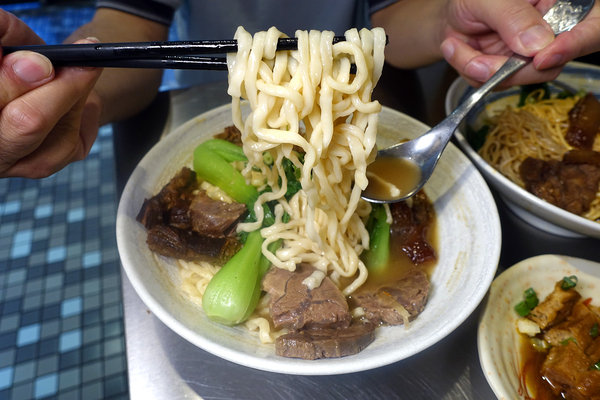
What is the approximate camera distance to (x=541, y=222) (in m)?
2.60

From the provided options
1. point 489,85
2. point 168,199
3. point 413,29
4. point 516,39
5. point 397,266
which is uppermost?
point 516,39

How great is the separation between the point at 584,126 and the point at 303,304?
2.61m

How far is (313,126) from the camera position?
1.79m

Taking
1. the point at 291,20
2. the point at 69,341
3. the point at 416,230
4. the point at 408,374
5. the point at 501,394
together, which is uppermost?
the point at 291,20

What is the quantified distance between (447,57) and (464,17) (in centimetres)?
28

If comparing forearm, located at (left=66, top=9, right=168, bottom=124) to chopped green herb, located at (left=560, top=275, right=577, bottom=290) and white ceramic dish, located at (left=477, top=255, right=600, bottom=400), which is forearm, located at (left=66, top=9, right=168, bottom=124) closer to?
white ceramic dish, located at (left=477, top=255, right=600, bottom=400)

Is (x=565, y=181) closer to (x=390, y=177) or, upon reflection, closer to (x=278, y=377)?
(x=390, y=177)

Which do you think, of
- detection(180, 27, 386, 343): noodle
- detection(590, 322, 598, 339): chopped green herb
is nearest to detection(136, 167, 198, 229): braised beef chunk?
detection(180, 27, 386, 343): noodle

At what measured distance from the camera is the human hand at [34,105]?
153 centimetres

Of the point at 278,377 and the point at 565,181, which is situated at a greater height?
the point at 565,181

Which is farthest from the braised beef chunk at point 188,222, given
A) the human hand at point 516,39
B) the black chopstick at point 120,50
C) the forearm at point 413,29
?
the forearm at point 413,29

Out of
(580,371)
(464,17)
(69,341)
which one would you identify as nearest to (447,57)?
(464,17)

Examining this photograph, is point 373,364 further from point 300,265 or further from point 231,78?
point 231,78

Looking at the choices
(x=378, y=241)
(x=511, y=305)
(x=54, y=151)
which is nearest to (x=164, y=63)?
(x=54, y=151)
